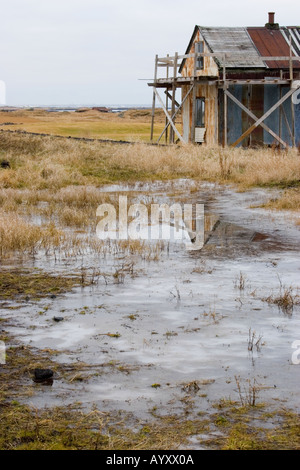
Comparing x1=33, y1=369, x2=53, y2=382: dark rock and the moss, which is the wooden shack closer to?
the moss

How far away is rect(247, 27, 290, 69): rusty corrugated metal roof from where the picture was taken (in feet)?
92.7

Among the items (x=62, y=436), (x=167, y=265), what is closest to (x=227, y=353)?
(x=62, y=436)

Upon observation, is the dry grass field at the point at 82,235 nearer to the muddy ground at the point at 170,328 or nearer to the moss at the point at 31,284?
the moss at the point at 31,284

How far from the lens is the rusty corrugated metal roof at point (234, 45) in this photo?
27922 mm

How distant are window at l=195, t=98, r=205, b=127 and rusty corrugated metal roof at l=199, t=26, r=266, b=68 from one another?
2.25 meters

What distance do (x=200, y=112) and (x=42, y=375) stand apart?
24.9 metres

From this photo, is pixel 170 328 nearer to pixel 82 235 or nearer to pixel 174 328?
pixel 174 328

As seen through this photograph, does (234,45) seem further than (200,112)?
No

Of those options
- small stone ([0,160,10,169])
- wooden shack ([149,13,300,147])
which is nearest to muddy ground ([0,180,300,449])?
small stone ([0,160,10,169])

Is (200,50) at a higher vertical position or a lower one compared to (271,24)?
lower

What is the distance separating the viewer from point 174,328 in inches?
278

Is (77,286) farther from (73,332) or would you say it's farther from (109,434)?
(109,434)

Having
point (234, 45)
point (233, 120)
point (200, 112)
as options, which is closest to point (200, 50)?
point (234, 45)

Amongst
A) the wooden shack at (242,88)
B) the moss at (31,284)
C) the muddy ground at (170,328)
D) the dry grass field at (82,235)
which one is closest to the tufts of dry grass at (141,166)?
the dry grass field at (82,235)
